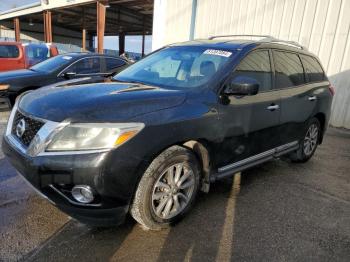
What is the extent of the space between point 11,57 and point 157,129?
32.9 feet

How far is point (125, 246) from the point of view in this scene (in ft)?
8.71

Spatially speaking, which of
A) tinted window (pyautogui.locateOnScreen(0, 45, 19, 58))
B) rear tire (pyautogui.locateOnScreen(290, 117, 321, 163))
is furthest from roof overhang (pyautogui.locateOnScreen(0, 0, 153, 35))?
rear tire (pyautogui.locateOnScreen(290, 117, 321, 163))

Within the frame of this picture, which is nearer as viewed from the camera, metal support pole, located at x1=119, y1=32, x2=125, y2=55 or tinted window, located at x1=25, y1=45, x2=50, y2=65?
tinted window, located at x1=25, y1=45, x2=50, y2=65

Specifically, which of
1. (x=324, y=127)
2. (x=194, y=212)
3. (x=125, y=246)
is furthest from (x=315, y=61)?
(x=125, y=246)

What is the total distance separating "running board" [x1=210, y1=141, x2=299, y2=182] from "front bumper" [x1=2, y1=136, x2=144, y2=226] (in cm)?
108

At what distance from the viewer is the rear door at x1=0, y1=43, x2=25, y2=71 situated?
34.9 ft

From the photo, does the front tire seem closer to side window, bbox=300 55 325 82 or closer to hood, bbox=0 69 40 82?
side window, bbox=300 55 325 82

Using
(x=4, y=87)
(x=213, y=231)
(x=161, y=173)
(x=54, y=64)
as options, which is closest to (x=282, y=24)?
(x=54, y=64)

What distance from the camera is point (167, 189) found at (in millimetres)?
2846

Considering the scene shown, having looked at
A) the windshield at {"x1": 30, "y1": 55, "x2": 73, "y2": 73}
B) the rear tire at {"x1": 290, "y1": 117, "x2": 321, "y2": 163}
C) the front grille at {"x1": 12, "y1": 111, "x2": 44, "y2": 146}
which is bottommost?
the rear tire at {"x1": 290, "y1": 117, "x2": 321, "y2": 163}

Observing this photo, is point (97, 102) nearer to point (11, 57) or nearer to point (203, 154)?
point (203, 154)

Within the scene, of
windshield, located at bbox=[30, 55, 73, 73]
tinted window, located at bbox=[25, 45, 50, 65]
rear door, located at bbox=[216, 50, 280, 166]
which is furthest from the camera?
tinted window, located at bbox=[25, 45, 50, 65]

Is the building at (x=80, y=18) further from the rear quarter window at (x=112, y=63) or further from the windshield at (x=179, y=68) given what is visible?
the windshield at (x=179, y=68)

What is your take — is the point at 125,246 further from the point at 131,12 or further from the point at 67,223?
the point at 131,12
